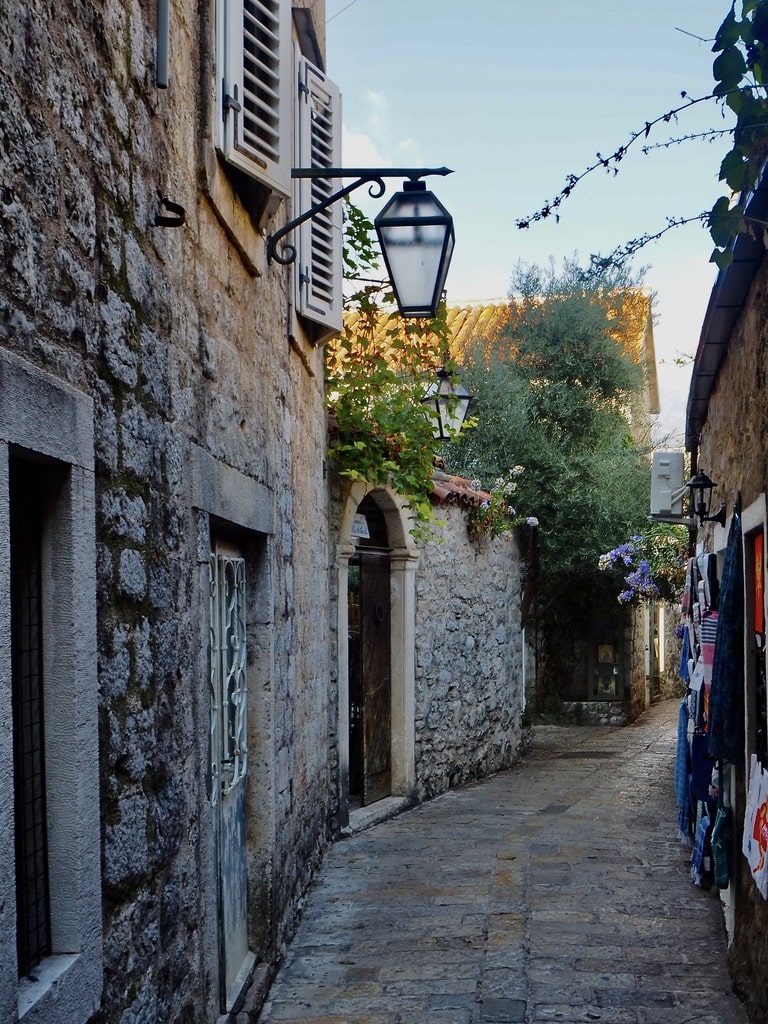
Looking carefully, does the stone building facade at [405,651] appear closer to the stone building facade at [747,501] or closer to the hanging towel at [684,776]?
the hanging towel at [684,776]

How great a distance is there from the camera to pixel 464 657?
1123 cm

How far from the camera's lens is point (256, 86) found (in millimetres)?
4688

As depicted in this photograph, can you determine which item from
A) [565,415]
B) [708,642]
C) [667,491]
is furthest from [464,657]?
[565,415]

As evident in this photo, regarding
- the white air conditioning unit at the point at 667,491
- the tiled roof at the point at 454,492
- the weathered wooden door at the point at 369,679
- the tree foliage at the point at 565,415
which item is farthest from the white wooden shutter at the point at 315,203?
the tree foliage at the point at 565,415

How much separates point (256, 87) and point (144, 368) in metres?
1.99

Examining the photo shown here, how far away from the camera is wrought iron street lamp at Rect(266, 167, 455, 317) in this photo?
492 centimetres

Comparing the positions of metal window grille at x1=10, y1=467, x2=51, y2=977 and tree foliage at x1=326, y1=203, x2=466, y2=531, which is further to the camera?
tree foliage at x1=326, y1=203, x2=466, y2=531

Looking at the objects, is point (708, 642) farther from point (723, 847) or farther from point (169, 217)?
point (169, 217)

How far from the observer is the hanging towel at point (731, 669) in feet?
16.3

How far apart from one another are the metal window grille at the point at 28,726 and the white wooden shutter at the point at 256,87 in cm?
214

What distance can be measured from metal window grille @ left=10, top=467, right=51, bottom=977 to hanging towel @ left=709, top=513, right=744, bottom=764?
3279mm

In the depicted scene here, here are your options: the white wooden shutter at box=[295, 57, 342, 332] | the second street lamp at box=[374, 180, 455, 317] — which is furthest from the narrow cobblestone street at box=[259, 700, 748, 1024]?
the white wooden shutter at box=[295, 57, 342, 332]

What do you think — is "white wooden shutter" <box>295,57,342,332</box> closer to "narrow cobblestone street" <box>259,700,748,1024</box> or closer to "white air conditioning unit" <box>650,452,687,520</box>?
"narrow cobblestone street" <box>259,700,748,1024</box>

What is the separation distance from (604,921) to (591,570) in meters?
10.9
